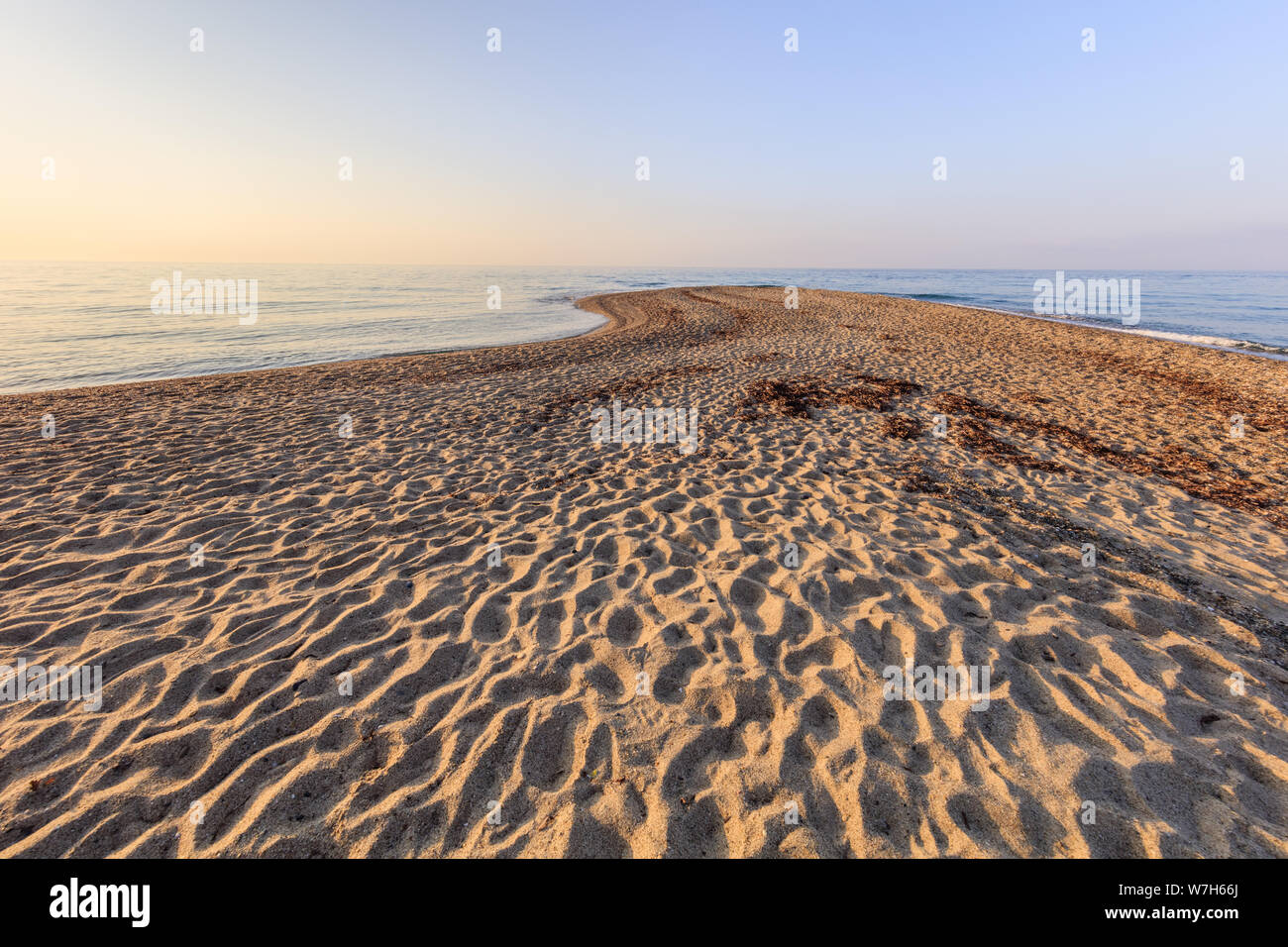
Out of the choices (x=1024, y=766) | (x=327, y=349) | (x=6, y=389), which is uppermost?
(x=327, y=349)

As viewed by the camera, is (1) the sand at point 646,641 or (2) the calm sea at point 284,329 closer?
(1) the sand at point 646,641

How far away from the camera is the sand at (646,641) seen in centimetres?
253

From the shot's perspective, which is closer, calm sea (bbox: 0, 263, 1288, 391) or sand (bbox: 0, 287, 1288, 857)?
sand (bbox: 0, 287, 1288, 857)

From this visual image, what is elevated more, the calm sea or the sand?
the calm sea

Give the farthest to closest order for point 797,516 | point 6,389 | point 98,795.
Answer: point 6,389 → point 797,516 → point 98,795

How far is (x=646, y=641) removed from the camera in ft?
12.2

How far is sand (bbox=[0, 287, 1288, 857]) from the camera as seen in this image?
2.53 m

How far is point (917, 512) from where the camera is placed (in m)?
5.61

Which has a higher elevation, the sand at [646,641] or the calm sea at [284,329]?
the calm sea at [284,329]

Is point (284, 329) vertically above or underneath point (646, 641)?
above

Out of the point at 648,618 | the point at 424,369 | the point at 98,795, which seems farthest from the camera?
the point at 424,369
